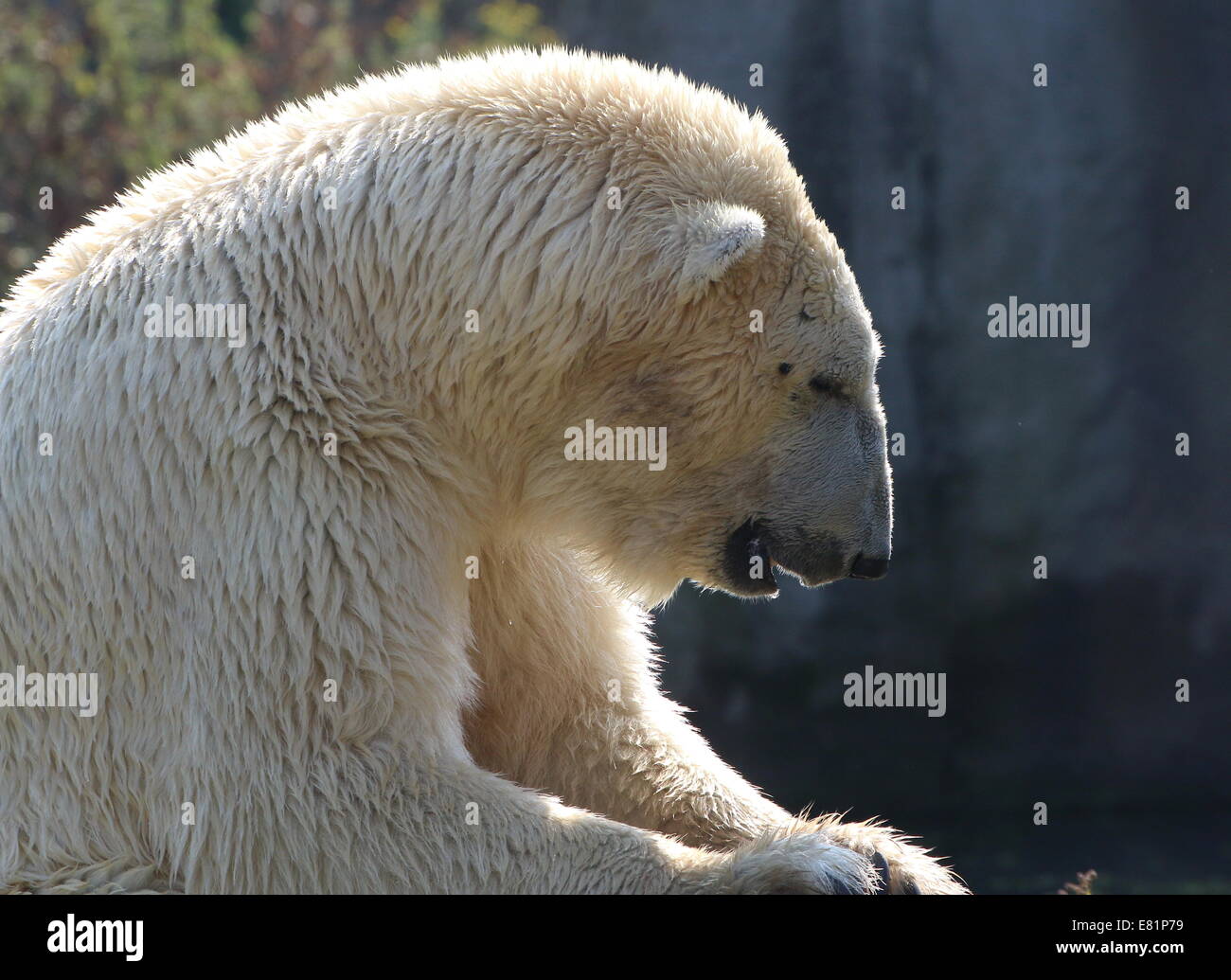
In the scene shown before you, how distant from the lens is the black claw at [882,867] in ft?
10.3

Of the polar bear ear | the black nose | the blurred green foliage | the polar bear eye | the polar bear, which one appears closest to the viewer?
the polar bear

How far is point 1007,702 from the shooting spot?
8711mm

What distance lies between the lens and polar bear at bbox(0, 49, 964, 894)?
2951 millimetres

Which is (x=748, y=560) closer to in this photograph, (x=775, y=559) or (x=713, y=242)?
(x=775, y=559)

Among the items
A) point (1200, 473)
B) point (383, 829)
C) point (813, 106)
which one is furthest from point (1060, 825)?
point (383, 829)

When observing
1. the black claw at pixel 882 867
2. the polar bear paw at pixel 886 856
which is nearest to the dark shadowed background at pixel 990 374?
the polar bear paw at pixel 886 856

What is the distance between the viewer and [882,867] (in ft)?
10.4

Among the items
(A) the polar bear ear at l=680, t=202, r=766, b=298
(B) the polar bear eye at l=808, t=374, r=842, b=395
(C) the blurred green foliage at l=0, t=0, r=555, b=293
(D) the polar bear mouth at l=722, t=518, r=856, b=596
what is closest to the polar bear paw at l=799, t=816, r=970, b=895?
(D) the polar bear mouth at l=722, t=518, r=856, b=596

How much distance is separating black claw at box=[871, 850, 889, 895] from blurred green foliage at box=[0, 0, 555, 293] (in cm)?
630

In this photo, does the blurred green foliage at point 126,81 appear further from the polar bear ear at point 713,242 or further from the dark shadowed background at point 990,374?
the polar bear ear at point 713,242

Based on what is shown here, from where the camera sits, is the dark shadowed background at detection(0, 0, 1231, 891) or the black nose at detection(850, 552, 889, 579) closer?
the black nose at detection(850, 552, 889, 579)

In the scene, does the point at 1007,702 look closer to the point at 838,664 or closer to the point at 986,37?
the point at 838,664

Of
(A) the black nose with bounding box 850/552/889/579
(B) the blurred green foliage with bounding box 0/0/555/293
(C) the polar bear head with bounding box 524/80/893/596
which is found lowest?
(A) the black nose with bounding box 850/552/889/579

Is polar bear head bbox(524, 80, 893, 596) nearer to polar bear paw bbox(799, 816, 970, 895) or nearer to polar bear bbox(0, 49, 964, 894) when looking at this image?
polar bear bbox(0, 49, 964, 894)
